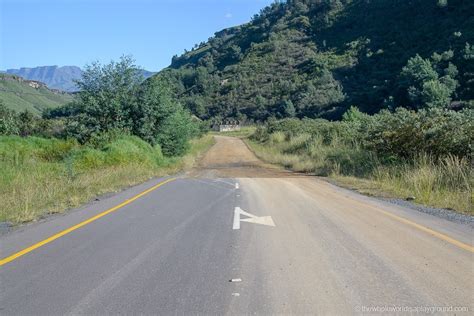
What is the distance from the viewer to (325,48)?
297 ft

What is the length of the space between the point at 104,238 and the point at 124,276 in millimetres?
2457

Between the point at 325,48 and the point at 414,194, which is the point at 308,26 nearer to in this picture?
the point at 325,48

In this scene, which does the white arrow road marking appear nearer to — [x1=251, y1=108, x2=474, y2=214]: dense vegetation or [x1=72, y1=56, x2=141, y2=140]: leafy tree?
[x1=251, y1=108, x2=474, y2=214]: dense vegetation

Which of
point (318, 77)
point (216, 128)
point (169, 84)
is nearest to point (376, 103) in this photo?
point (318, 77)

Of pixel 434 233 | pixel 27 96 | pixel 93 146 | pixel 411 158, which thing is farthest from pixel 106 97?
pixel 27 96

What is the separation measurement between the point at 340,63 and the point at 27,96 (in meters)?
50.5

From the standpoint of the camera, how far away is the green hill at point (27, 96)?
235 ft

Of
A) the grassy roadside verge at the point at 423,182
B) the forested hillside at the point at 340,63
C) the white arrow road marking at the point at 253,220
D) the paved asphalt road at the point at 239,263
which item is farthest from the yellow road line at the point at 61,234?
the forested hillside at the point at 340,63

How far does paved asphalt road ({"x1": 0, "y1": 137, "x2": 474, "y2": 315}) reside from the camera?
5027 millimetres

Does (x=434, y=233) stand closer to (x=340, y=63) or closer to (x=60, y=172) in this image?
(x=60, y=172)

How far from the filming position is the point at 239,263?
6520 mm

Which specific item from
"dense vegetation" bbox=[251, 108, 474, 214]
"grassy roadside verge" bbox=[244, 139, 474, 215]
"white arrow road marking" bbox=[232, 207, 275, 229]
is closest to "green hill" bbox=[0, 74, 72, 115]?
"dense vegetation" bbox=[251, 108, 474, 214]

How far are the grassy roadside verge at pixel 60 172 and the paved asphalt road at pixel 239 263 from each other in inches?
76.7

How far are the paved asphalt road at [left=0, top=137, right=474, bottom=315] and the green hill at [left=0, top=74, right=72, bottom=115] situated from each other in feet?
208
